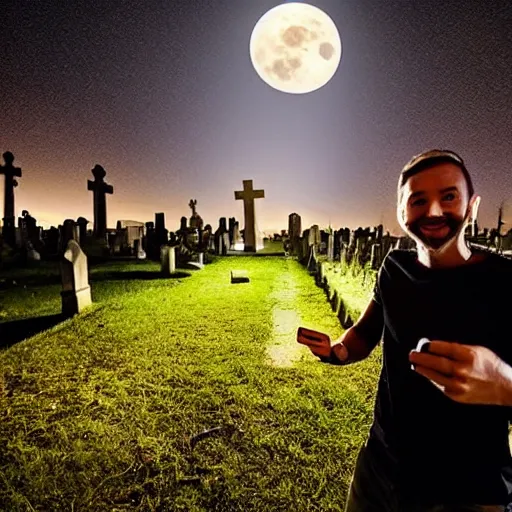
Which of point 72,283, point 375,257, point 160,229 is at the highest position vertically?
point 160,229

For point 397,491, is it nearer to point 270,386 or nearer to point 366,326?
point 366,326

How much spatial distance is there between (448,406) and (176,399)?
3.37 m

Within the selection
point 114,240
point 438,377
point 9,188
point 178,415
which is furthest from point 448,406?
point 9,188

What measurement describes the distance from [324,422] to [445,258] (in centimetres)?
270

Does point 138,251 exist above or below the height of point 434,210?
below

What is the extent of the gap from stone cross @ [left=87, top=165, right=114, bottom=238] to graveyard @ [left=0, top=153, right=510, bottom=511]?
12486 millimetres

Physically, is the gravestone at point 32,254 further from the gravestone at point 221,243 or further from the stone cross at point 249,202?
the stone cross at point 249,202

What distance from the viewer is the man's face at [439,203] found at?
1.28 meters

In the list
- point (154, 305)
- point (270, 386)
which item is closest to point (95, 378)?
point (270, 386)

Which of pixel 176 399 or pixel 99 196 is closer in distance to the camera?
pixel 176 399

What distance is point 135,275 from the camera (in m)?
12.6

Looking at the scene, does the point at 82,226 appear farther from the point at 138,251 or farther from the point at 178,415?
the point at 178,415

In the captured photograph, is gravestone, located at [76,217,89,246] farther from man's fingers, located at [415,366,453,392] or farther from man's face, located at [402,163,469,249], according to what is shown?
man's fingers, located at [415,366,453,392]

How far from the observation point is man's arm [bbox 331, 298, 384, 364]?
1675 millimetres
